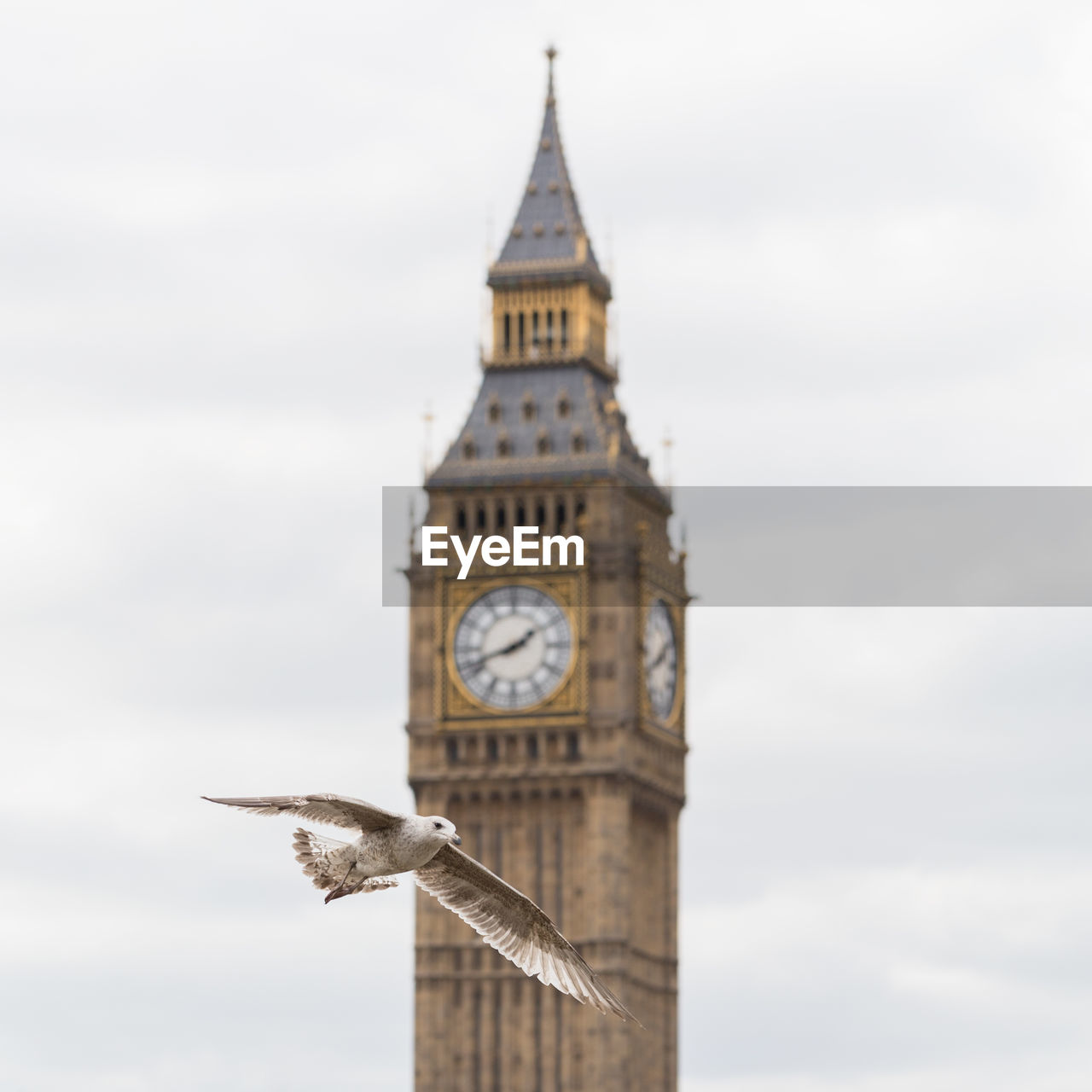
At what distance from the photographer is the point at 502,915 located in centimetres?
6119

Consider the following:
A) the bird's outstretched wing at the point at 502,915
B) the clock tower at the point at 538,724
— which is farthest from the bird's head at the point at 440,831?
the clock tower at the point at 538,724

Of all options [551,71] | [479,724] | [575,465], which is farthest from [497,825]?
[551,71]

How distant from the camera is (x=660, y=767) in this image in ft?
523

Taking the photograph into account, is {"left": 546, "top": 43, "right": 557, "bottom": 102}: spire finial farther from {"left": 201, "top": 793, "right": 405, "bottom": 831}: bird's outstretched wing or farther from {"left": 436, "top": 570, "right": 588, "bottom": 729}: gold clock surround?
{"left": 201, "top": 793, "right": 405, "bottom": 831}: bird's outstretched wing

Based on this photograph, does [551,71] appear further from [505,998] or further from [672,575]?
[505,998]

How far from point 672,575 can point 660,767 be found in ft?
23.6

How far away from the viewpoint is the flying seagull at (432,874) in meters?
56.2

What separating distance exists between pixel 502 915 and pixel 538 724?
308 ft

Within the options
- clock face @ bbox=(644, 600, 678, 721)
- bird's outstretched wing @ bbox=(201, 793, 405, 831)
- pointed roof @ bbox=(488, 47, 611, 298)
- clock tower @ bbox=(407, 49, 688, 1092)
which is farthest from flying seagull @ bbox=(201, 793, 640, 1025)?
pointed roof @ bbox=(488, 47, 611, 298)

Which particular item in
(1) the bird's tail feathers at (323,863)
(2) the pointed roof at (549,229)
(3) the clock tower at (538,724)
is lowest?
(1) the bird's tail feathers at (323,863)

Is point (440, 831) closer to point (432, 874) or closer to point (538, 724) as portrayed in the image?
point (432, 874)

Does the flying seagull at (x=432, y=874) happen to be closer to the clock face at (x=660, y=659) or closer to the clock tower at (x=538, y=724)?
Answer: the clock tower at (x=538, y=724)

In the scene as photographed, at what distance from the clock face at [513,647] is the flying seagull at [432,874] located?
92.6 metres

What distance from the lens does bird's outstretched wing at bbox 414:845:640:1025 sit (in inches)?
2368
